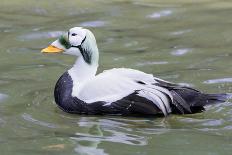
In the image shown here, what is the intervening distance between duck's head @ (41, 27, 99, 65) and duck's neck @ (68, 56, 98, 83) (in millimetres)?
39

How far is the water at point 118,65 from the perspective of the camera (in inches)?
237

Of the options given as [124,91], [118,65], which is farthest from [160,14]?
[124,91]

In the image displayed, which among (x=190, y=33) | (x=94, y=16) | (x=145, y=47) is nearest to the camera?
(x=145, y=47)

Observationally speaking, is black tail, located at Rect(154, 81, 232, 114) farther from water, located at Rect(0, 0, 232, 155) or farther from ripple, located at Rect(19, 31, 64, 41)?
ripple, located at Rect(19, 31, 64, 41)

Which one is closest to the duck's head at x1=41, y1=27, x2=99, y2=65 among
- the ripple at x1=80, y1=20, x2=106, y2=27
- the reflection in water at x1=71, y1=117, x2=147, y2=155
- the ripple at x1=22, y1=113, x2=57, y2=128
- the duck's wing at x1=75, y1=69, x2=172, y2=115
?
the duck's wing at x1=75, y1=69, x2=172, y2=115

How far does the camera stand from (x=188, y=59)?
8.91m

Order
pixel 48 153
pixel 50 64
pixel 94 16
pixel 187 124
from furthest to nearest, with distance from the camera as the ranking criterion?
pixel 94 16
pixel 50 64
pixel 187 124
pixel 48 153

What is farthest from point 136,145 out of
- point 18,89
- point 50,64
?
point 50,64

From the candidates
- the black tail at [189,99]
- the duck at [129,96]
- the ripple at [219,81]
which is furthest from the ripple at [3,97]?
the ripple at [219,81]

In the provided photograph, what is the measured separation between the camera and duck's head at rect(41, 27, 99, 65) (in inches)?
287

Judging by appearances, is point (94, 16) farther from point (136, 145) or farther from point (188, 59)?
point (136, 145)

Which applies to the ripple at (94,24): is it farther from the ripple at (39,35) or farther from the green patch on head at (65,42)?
the green patch on head at (65,42)

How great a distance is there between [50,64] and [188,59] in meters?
1.63

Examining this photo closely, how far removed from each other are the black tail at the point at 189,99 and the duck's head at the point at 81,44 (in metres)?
0.78
